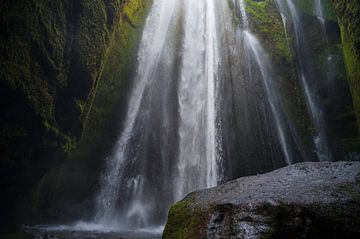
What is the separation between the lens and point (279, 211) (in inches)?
96.0

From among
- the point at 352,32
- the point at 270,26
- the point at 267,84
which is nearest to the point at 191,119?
the point at 267,84

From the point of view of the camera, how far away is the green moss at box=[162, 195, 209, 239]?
8.57 feet

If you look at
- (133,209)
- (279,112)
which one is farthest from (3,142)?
(279,112)

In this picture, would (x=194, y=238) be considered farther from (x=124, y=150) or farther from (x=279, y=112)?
(x=279, y=112)

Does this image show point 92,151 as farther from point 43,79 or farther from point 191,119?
point 43,79

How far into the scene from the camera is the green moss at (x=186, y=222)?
8.57ft

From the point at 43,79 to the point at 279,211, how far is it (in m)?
5.77

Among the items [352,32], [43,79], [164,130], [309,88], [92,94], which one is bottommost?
[43,79]

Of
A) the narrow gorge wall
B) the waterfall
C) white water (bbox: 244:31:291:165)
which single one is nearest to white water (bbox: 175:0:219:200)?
the narrow gorge wall

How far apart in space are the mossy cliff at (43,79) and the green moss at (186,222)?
408 centimetres

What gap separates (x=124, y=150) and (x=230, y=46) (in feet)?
21.7

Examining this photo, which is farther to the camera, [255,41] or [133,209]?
[255,41]

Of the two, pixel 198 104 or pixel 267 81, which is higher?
pixel 267 81

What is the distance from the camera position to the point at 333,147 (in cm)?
1255
